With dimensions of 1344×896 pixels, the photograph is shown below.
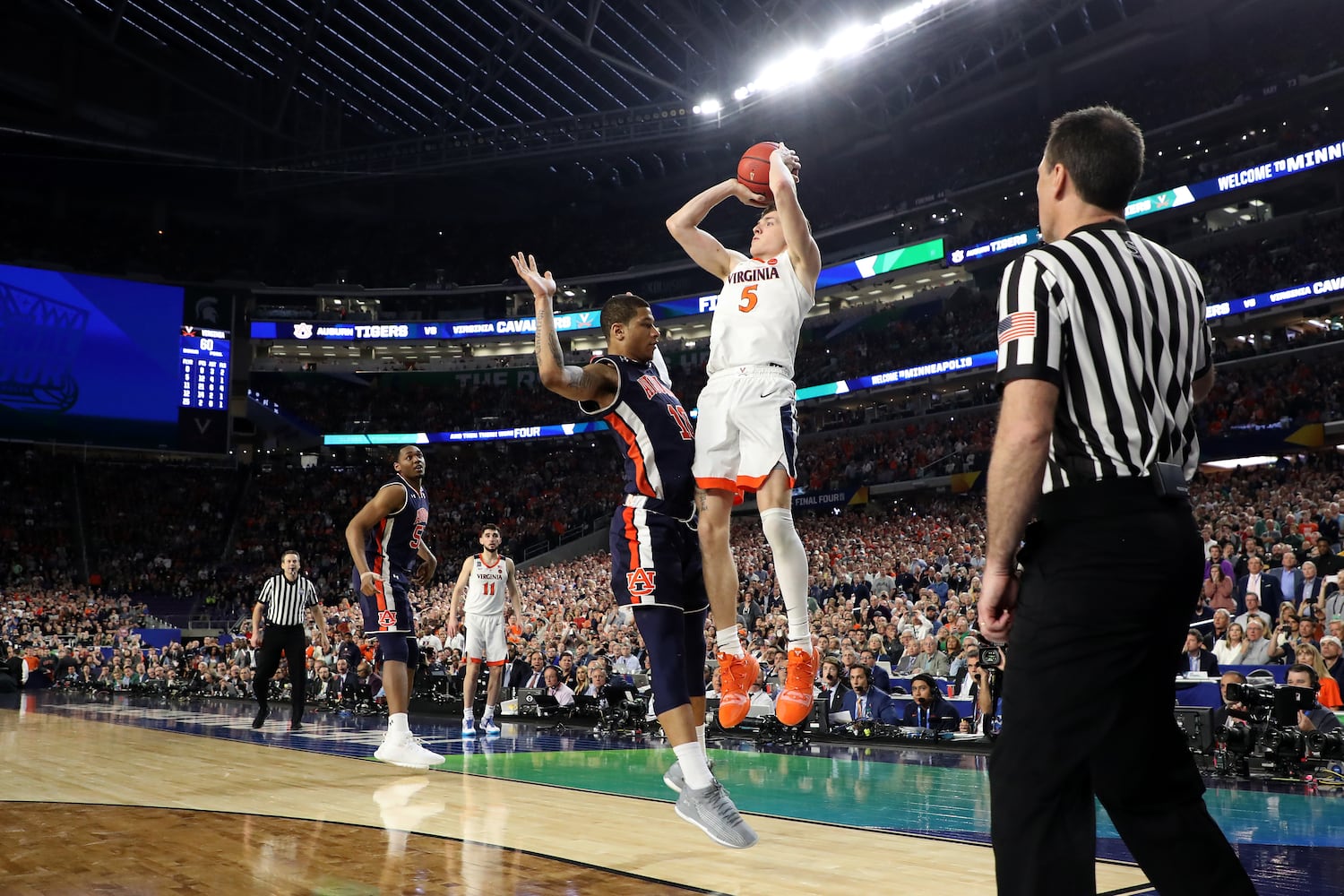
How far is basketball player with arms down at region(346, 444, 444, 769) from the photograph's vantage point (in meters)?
7.70

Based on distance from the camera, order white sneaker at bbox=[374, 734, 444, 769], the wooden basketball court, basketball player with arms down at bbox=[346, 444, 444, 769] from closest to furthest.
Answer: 1. the wooden basketball court
2. white sneaker at bbox=[374, 734, 444, 769]
3. basketball player with arms down at bbox=[346, 444, 444, 769]

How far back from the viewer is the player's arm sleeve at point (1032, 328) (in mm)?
2184

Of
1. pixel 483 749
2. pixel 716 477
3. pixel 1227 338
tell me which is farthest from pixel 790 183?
pixel 1227 338

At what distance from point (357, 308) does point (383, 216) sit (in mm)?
4245

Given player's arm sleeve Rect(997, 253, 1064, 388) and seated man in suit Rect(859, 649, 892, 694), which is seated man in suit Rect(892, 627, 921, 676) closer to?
seated man in suit Rect(859, 649, 892, 694)

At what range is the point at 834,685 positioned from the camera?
37.9ft

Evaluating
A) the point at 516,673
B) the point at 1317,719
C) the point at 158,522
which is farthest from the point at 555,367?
the point at 158,522

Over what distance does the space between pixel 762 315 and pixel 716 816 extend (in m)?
2.11

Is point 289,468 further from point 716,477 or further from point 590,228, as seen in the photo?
point 716,477

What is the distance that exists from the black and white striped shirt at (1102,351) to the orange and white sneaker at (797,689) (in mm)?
2232

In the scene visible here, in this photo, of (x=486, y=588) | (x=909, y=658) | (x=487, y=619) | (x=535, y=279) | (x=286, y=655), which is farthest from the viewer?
(x=909, y=658)

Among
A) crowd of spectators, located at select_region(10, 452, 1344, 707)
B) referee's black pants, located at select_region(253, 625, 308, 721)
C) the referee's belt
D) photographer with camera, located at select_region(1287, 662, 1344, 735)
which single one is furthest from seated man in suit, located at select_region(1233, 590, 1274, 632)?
referee's black pants, located at select_region(253, 625, 308, 721)

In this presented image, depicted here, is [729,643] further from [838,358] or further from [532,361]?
[532,361]

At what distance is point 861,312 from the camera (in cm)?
3803
